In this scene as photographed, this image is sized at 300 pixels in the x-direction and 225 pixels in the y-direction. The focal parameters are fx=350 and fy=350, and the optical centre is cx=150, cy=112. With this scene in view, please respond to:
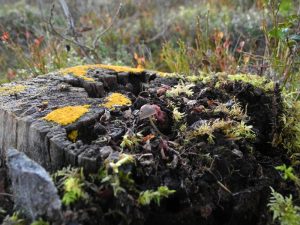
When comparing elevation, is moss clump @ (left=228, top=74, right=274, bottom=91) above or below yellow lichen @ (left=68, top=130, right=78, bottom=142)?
below

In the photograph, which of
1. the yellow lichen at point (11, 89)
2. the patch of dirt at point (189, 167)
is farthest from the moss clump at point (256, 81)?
the yellow lichen at point (11, 89)

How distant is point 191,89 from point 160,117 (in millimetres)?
479

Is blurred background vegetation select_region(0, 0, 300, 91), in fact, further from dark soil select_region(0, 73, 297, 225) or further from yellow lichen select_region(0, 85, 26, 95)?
yellow lichen select_region(0, 85, 26, 95)

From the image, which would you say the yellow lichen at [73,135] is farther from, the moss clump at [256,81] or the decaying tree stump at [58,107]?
the moss clump at [256,81]

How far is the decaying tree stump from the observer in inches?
72.1

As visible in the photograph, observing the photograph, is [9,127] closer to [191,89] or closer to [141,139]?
[141,139]

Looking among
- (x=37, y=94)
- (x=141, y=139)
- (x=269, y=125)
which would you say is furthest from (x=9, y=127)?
(x=269, y=125)

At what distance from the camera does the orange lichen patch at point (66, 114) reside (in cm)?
201

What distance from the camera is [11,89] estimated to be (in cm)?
250

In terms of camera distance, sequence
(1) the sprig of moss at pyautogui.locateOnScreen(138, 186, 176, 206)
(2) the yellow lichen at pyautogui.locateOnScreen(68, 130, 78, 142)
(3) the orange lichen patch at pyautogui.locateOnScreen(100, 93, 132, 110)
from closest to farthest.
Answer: (1) the sprig of moss at pyautogui.locateOnScreen(138, 186, 176, 206), (2) the yellow lichen at pyautogui.locateOnScreen(68, 130, 78, 142), (3) the orange lichen patch at pyautogui.locateOnScreen(100, 93, 132, 110)

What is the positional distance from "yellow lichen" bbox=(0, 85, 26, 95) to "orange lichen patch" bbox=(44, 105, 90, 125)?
525mm

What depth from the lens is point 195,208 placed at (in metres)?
1.73

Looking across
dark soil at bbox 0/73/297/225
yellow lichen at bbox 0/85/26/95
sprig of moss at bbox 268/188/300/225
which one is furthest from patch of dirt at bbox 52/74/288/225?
yellow lichen at bbox 0/85/26/95

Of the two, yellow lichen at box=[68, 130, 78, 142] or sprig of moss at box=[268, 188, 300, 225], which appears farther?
yellow lichen at box=[68, 130, 78, 142]
